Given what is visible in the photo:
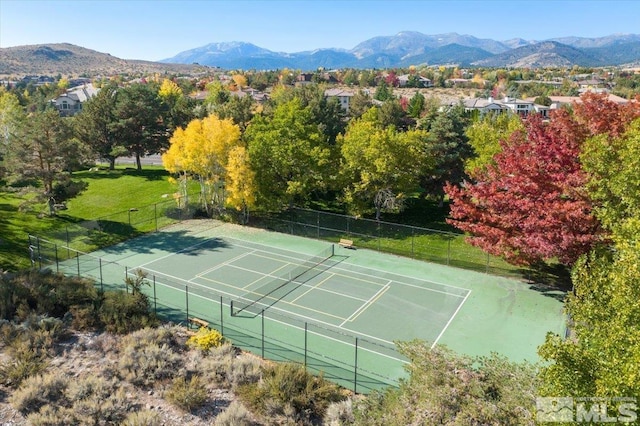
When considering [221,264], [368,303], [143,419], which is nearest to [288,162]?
[221,264]

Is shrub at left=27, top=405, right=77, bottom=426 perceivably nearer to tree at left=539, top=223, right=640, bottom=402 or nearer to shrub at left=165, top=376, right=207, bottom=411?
shrub at left=165, top=376, right=207, bottom=411

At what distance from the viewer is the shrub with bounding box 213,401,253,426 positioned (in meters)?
13.0

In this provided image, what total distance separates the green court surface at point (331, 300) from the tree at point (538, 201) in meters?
2.85

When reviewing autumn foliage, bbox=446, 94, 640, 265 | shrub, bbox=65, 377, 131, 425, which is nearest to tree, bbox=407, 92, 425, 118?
autumn foliage, bbox=446, 94, 640, 265

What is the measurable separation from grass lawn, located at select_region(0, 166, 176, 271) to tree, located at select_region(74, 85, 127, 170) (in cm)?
282

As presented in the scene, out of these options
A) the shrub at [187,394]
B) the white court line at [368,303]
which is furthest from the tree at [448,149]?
the shrub at [187,394]

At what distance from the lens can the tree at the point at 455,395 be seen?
9.78m

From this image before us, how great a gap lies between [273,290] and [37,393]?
1131cm

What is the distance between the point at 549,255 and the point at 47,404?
64.7ft

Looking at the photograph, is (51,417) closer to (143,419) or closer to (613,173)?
(143,419)

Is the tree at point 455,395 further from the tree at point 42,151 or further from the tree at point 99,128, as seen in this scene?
the tree at point 99,128

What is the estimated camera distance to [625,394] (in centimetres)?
692

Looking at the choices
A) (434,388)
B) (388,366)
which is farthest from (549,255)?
(434,388)

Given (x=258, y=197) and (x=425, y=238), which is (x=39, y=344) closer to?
(x=258, y=197)
